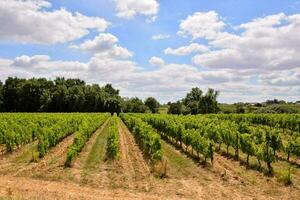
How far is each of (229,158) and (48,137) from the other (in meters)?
13.0

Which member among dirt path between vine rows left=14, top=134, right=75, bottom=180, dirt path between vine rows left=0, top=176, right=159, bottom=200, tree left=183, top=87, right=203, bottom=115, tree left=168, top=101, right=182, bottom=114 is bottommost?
dirt path between vine rows left=0, top=176, right=159, bottom=200

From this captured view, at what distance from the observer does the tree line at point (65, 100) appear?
4476 inches

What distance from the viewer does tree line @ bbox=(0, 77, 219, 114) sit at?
114m

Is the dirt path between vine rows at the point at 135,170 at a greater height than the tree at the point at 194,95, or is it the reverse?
the tree at the point at 194,95

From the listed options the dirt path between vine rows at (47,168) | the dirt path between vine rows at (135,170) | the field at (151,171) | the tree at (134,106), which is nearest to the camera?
Result: the field at (151,171)

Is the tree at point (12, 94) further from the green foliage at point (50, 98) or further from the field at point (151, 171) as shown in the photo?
the field at point (151, 171)

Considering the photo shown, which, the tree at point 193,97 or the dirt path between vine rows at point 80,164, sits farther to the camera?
the tree at point 193,97

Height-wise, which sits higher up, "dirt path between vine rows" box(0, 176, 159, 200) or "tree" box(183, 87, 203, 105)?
"tree" box(183, 87, 203, 105)

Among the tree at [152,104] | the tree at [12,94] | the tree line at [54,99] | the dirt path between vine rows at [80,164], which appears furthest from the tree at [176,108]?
the dirt path between vine rows at [80,164]

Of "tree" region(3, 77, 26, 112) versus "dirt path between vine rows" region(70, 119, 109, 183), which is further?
"tree" region(3, 77, 26, 112)

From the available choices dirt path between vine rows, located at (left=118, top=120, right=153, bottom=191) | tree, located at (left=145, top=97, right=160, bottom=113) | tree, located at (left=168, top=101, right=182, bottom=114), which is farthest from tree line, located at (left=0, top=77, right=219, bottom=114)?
dirt path between vine rows, located at (left=118, top=120, right=153, bottom=191)

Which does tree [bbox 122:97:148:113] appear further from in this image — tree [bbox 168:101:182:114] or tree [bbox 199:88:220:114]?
tree [bbox 199:88:220:114]

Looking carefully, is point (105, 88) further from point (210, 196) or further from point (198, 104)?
point (210, 196)

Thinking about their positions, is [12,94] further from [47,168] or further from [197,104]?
[47,168]
